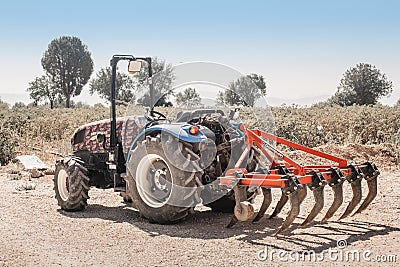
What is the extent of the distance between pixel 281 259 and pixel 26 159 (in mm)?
10149

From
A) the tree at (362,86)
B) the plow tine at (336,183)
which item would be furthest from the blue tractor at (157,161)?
the tree at (362,86)

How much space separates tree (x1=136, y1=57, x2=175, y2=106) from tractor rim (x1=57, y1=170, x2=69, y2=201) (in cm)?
185

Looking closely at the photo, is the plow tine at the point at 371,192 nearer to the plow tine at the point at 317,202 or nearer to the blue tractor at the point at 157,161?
the plow tine at the point at 317,202

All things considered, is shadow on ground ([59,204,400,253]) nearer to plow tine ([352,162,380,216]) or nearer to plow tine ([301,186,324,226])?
plow tine ([301,186,324,226])

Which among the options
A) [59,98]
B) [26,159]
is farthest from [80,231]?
[59,98]

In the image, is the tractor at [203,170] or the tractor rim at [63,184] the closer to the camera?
the tractor at [203,170]

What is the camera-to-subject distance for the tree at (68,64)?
225ft

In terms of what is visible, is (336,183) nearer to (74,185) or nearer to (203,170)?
(203,170)

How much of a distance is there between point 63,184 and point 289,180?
14.0 feet

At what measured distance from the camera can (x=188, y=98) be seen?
7.98m

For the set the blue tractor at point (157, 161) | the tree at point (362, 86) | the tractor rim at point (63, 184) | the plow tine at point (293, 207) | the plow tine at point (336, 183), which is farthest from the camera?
the tree at point (362, 86)

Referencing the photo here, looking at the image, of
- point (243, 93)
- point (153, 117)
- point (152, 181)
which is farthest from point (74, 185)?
point (243, 93)

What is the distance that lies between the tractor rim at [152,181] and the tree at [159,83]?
3.80ft

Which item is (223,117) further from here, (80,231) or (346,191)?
(346,191)
